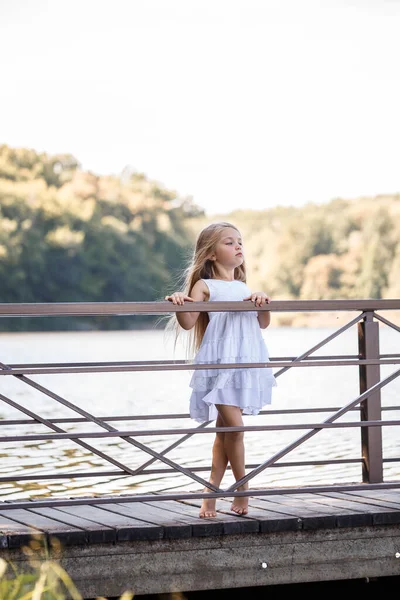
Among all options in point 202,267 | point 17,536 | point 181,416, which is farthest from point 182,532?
point 202,267

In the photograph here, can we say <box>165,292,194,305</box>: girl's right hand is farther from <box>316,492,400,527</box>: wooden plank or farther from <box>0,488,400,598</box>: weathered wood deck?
<box>316,492,400,527</box>: wooden plank

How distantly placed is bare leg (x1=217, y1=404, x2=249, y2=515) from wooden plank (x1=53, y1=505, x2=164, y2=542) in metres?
0.41

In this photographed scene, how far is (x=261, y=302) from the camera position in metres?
3.76

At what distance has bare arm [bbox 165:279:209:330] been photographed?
12.2ft

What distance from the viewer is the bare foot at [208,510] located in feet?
12.4

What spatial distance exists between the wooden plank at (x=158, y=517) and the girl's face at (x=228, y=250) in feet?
3.42

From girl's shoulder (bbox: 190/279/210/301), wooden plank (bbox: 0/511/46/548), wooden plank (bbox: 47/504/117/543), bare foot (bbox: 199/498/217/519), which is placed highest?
girl's shoulder (bbox: 190/279/210/301)

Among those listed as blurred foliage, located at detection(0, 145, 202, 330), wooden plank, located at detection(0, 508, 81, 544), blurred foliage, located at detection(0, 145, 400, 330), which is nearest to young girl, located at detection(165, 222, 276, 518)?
wooden plank, located at detection(0, 508, 81, 544)

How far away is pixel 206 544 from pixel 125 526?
32 centimetres

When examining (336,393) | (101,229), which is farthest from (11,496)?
(101,229)

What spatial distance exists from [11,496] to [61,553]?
342 centimetres

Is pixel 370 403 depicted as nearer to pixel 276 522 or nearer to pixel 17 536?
pixel 276 522

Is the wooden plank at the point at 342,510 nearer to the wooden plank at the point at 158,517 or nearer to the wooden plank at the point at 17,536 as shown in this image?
the wooden plank at the point at 158,517

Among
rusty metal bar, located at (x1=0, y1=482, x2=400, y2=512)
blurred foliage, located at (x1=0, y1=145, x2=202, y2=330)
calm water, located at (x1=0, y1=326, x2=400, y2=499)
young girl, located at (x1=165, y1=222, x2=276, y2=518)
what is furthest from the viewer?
blurred foliage, located at (x1=0, y1=145, x2=202, y2=330)
